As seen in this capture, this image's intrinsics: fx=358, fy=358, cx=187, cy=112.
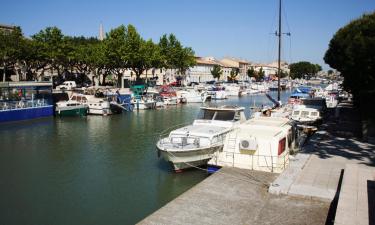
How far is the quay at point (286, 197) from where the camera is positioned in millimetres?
10727

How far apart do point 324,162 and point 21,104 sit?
114ft

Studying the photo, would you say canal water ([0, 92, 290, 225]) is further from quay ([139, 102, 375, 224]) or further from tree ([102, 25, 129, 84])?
tree ([102, 25, 129, 84])

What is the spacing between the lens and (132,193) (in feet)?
55.1

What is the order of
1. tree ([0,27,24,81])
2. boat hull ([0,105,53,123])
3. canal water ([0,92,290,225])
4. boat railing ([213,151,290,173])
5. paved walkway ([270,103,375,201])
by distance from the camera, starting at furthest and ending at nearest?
tree ([0,27,24,81]) → boat hull ([0,105,53,123]) → boat railing ([213,151,290,173]) → canal water ([0,92,290,225]) → paved walkway ([270,103,375,201])

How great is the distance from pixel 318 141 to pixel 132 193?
39.9 ft

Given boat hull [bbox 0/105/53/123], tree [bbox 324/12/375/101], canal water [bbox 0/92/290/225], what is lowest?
canal water [bbox 0/92/290/225]

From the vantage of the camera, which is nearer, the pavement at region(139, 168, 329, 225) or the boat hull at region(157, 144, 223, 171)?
the pavement at region(139, 168, 329, 225)

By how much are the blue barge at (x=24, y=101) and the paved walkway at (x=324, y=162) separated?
31.2m

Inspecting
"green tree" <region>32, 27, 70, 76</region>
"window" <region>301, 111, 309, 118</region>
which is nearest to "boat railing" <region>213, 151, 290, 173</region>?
"window" <region>301, 111, 309, 118</region>

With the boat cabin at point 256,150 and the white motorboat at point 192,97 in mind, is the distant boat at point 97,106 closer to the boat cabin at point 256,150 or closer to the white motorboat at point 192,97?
the white motorboat at point 192,97

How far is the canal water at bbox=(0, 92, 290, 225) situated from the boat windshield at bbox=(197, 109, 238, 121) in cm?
414

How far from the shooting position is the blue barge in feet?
127

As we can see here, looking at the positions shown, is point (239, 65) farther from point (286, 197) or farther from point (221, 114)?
point (286, 197)

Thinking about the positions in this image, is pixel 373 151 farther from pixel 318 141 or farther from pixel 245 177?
pixel 245 177
